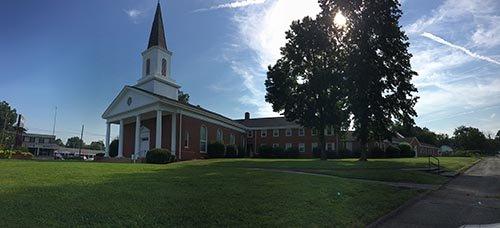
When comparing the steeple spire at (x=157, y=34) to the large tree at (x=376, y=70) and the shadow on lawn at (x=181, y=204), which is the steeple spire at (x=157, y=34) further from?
the shadow on lawn at (x=181, y=204)

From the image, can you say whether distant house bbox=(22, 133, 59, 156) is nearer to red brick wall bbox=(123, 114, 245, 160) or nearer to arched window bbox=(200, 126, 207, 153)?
red brick wall bbox=(123, 114, 245, 160)

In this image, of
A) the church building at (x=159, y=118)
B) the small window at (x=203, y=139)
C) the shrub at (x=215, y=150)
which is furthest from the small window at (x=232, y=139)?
the small window at (x=203, y=139)

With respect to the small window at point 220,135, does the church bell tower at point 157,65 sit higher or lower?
higher

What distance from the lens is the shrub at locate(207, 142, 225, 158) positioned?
A: 1588 inches

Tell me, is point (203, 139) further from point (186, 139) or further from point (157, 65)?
point (157, 65)

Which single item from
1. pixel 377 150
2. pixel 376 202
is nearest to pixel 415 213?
pixel 376 202

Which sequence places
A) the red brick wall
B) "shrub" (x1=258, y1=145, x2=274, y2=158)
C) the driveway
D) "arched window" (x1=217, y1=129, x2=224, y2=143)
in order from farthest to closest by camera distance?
"shrub" (x1=258, y1=145, x2=274, y2=158) → "arched window" (x1=217, y1=129, x2=224, y2=143) → the red brick wall → the driveway

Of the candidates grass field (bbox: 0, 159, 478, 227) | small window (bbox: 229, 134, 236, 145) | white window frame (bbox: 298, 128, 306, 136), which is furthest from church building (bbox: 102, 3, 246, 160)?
grass field (bbox: 0, 159, 478, 227)

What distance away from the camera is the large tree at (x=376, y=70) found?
30.6 meters

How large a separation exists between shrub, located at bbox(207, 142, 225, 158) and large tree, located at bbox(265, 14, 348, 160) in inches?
288

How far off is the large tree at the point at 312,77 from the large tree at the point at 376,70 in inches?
138

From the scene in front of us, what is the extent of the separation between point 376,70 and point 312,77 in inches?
292

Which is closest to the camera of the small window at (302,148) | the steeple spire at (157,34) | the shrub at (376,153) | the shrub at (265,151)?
the steeple spire at (157,34)

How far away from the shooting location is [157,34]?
4044 cm
